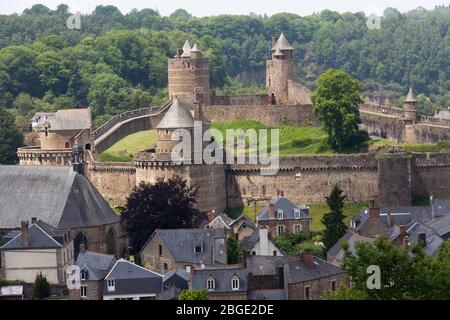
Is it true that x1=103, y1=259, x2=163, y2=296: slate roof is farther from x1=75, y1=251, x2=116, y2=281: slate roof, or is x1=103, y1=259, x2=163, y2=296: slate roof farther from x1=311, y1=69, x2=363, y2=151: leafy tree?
x1=311, y1=69, x2=363, y2=151: leafy tree

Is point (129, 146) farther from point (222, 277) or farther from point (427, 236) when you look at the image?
point (222, 277)

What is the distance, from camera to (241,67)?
178m

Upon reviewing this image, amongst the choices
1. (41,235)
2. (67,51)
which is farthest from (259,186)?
(67,51)

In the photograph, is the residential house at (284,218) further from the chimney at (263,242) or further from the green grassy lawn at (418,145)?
the green grassy lawn at (418,145)

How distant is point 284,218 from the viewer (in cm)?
5916

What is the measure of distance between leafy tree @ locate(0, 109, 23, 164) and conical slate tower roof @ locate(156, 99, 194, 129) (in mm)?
15450

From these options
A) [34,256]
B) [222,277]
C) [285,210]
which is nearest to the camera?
[222,277]

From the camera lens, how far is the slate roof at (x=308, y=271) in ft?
151

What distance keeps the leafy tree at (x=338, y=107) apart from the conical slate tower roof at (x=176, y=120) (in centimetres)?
849

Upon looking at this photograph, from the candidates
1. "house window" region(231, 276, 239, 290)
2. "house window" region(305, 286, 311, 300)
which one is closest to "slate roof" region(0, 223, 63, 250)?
"house window" region(231, 276, 239, 290)

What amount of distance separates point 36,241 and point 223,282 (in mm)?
9290

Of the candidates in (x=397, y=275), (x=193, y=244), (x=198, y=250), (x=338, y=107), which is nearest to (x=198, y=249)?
(x=198, y=250)

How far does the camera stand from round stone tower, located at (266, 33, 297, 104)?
80.2 m

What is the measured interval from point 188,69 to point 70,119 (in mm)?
9969
